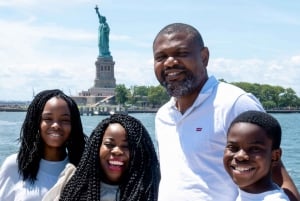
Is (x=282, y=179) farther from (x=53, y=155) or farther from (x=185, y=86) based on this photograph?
(x=53, y=155)

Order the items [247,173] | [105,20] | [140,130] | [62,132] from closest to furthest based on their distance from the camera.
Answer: [247,173], [140,130], [62,132], [105,20]

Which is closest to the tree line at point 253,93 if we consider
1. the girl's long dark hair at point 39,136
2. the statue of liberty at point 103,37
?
the statue of liberty at point 103,37

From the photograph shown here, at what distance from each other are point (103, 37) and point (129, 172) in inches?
2550

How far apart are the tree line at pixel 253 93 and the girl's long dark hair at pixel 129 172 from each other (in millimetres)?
75811

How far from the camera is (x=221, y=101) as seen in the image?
305cm

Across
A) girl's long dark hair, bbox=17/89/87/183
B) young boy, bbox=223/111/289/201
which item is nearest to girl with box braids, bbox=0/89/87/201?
girl's long dark hair, bbox=17/89/87/183

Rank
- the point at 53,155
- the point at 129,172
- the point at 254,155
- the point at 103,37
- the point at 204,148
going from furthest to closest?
the point at 103,37, the point at 53,155, the point at 129,172, the point at 204,148, the point at 254,155

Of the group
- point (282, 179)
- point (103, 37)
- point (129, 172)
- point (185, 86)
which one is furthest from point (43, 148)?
point (103, 37)

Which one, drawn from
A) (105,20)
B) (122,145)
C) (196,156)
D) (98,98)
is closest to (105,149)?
(122,145)

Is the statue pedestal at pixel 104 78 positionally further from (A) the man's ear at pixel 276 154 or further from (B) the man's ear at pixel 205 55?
(A) the man's ear at pixel 276 154

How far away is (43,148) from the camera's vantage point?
12.2 ft

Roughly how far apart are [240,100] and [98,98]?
240 ft

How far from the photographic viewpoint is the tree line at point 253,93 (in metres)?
82.8

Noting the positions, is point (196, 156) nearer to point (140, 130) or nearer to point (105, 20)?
point (140, 130)
